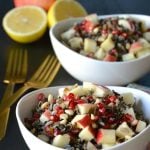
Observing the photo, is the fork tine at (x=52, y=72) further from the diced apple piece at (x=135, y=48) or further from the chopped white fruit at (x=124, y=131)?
the chopped white fruit at (x=124, y=131)

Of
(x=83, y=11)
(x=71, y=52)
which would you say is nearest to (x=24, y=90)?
(x=71, y=52)

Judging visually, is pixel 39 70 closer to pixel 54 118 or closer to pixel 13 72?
pixel 13 72

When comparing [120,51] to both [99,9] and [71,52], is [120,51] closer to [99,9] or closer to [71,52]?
[71,52]

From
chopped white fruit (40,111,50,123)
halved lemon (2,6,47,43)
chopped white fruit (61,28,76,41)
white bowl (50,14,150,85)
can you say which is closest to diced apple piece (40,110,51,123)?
chopped white fruit (40,111,50,123)

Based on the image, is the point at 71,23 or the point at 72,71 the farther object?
the point at 71,23

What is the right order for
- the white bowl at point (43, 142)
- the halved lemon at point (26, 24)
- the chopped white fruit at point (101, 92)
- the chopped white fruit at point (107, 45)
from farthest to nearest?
the halved lemon at point (26, 24), the chopped white fruit at point (107, 45), the chopped white fruit at point (101, 92), the white bowl at point (43, 142)

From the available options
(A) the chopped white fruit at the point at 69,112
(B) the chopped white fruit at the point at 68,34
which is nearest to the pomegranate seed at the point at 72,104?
(A) the chopped white fruit at the point at 69,112

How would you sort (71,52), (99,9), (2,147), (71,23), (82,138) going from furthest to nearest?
1. (99,9)
2. (71,23)
3. (71,52)
4. (2,147)
5. (82,138)
